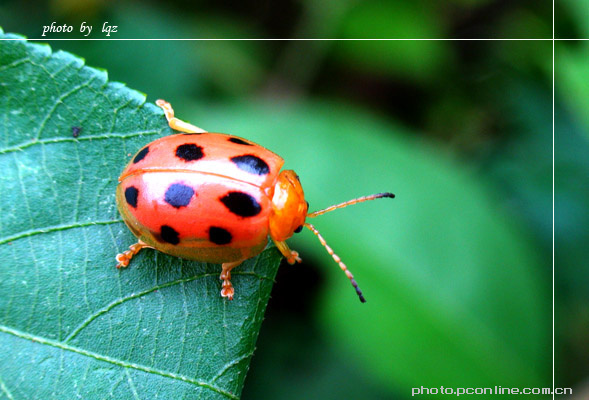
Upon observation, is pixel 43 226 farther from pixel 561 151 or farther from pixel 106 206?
pixel 561 151

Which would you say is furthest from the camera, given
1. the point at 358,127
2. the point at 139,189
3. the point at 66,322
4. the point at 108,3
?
the point at 108,3

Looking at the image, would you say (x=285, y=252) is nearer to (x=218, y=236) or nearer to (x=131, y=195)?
(x=218, y=236)

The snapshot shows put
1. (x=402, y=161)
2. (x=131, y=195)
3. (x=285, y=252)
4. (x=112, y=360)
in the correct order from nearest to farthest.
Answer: (x=112, y=360) < (x=131, y=195) < (x=285, y=252) < (x=402, y=161)

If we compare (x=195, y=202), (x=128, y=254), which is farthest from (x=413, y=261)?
(x=128, y=254)

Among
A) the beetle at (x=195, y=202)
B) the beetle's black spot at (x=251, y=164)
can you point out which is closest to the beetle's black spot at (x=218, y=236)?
the beetle at (x=195, y=202)

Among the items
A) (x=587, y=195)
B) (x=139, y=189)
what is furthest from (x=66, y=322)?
(x=587, y=195)

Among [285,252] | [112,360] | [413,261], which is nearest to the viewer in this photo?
[112,360]

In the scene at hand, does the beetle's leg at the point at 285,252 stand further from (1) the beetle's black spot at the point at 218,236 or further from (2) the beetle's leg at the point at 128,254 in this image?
(2) the beetle's leg at the point at 128,254
